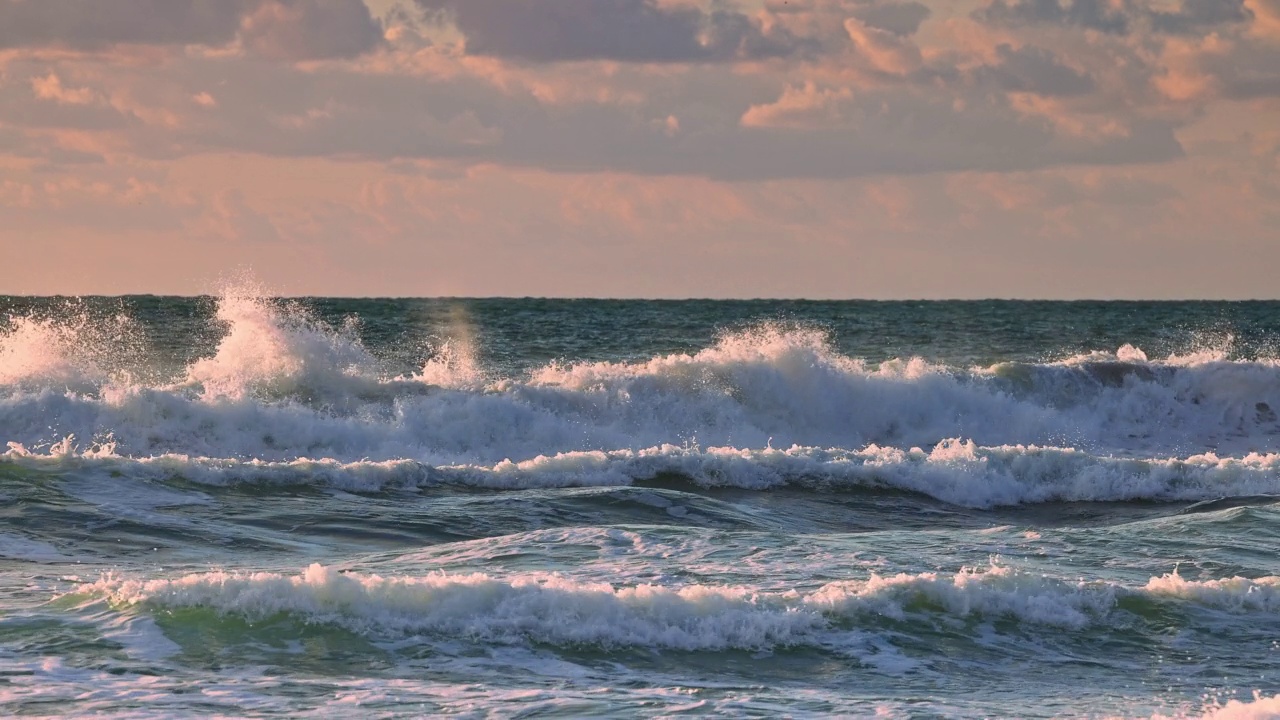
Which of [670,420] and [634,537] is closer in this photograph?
[634,537]

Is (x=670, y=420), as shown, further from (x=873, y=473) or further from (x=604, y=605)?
(x=604, y=605)

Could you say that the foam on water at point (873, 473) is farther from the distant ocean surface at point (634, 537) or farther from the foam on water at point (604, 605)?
the foam on water at point (604, 605)

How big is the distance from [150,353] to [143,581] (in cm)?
2655

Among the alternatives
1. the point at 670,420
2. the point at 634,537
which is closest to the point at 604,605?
the point at 634,537

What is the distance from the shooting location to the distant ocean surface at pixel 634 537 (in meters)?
9.82

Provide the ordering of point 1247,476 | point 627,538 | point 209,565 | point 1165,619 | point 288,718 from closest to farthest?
point 288,718
point 1165,619
point 209,565
point 627,538
point 1247,476

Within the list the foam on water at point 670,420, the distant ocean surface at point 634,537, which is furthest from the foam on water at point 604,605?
the foam on water at point 670,420

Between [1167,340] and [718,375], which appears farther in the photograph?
[1167,340]

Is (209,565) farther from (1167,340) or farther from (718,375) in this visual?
(1167,340)

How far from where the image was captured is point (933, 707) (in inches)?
366

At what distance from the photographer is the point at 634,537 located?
14.7m

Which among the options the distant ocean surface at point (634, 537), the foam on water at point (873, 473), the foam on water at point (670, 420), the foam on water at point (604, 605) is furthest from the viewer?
the foam on water at point (670, 420)

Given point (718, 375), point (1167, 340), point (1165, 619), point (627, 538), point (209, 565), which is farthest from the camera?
point (1167, 340)

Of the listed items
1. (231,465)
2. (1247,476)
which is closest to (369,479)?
(231,465)
